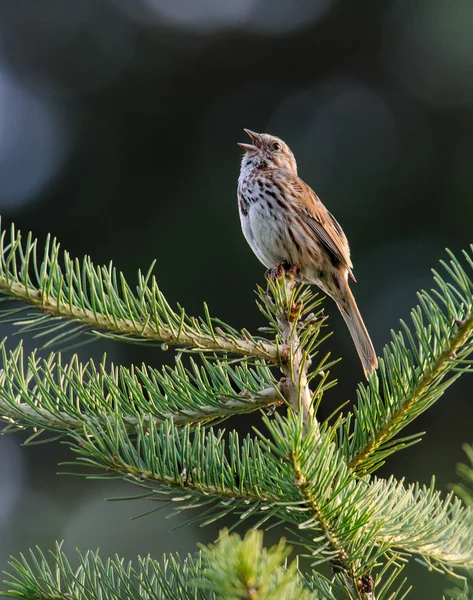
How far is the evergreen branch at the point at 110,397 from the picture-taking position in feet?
5.30

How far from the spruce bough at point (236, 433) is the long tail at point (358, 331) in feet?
5.41

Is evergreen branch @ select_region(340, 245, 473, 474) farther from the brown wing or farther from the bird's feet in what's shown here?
the brown wing

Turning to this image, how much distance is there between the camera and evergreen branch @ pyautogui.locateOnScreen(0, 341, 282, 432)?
5.30ft

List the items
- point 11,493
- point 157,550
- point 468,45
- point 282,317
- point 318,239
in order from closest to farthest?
point 282,317
point 318,239
point 157,550
point 11,493
point 468,45

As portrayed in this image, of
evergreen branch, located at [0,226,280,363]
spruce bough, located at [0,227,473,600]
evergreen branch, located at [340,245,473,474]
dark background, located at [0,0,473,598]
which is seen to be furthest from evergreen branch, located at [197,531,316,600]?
dark background, located at [0,0,473,598]

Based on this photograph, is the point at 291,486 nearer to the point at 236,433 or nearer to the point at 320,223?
the point at 236,433

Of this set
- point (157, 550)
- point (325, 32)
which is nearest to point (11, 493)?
point (157, 550)

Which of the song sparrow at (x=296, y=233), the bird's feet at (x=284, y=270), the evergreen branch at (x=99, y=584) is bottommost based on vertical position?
the evergreen branch at (x=99, y=584)

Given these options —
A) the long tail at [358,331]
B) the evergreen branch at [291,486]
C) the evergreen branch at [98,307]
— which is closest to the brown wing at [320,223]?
the long tail at [358,331]

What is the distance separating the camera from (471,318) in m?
1.50

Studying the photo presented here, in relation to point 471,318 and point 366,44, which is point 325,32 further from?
point 471,318

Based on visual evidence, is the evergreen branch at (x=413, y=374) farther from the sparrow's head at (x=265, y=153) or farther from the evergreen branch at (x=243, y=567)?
the sparrow's head at (x=265, y=153)

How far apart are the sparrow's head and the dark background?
1155 mm

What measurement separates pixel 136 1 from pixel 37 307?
5.80 metres
